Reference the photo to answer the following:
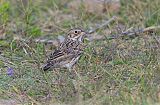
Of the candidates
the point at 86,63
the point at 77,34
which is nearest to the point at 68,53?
the point at 86,63

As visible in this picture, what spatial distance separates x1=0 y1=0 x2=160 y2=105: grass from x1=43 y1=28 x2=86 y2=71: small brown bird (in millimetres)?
110

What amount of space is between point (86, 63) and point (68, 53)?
32 cm

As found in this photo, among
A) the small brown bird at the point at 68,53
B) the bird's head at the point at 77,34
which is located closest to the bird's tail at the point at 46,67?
the small brown bird at the point at 68,53

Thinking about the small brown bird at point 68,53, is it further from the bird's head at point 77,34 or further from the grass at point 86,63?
the grass at point 86,63

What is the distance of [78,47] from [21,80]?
1.10m

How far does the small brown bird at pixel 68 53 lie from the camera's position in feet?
29.7

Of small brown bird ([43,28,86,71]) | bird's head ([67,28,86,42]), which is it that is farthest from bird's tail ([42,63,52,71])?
bird's head ([67,28,86,42])

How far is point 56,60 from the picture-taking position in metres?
9.08

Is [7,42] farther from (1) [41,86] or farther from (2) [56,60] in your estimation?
(1) [41,86]

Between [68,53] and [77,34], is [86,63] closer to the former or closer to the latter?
[68,53]

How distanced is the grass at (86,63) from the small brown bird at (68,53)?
0.11m

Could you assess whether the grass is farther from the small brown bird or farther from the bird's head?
the bird's head

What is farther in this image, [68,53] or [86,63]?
[68,53]

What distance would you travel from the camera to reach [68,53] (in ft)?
30.4
